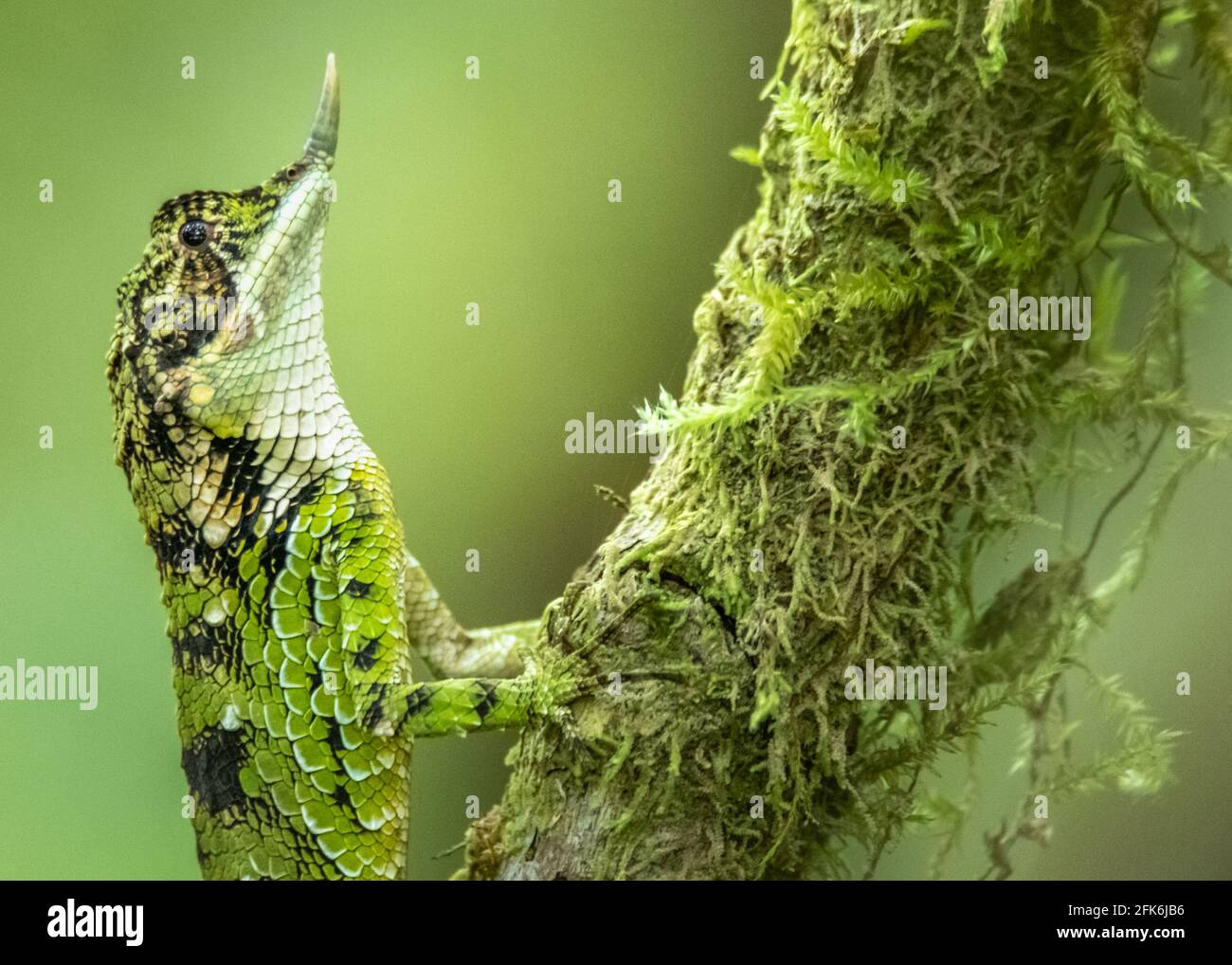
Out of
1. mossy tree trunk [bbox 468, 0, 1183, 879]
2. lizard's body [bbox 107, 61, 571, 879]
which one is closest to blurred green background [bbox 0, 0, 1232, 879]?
lizard's body [bbox 107, 61, 571, 879]

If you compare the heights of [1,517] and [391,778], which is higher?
[1,517]

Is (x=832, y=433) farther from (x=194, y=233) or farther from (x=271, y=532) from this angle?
(x=194, y=233)

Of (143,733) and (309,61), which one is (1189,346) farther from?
(143,733)

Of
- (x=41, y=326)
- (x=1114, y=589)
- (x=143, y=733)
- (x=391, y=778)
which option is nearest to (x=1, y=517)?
(x=41, y=326)

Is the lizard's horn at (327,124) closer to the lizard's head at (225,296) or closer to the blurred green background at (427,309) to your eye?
the lizard's head at (225,296)

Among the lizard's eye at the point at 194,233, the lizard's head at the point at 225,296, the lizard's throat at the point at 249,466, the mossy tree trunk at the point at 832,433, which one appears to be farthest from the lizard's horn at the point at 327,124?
the mossy tree trunk at the point at 832,433

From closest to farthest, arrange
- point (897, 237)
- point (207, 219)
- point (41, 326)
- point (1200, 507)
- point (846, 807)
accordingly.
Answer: point (897, 237) → point (846, 807) → point (207, 219) → point (1200, 507) → point (41, 326)
